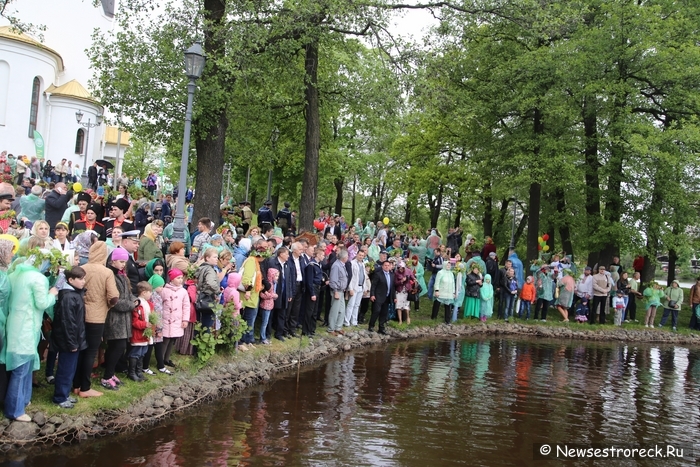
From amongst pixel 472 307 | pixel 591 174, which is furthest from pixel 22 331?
pixel 591 174

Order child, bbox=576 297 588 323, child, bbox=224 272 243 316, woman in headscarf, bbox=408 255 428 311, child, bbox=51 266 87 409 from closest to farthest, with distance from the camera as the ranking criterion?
child, bbox=51 266 87 409, child, bbox=224 272 243 316, woman in headscarf, bbox=408 255 428 311, child, bbox=576 297 588 323

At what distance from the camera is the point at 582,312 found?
70.7ft

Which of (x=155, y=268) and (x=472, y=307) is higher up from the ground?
(x=155, y=268)

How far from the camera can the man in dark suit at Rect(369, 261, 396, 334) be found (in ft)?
52.4

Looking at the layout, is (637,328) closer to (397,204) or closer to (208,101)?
(208,101)

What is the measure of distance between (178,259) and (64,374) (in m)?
2.76

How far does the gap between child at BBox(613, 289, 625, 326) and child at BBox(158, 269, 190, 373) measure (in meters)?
16.5

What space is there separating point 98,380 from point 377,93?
12.0 meters

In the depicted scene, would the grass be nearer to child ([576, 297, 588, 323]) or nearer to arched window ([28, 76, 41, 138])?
child ([576, 297, 588, 323])

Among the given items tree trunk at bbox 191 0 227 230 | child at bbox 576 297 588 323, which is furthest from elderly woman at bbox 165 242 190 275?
child at bbox 576 297 588 323

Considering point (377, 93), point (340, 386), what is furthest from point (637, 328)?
point (340, 386)

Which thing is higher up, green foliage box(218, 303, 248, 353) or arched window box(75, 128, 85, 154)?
arched window box(75, 128, 85, 154)

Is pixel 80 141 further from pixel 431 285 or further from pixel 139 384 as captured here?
pixel 139 384

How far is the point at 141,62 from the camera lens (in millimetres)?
16234
